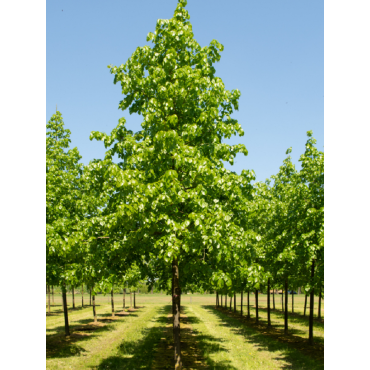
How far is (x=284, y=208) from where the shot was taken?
17.9 metres

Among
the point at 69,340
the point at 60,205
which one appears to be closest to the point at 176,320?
the point at 60,205

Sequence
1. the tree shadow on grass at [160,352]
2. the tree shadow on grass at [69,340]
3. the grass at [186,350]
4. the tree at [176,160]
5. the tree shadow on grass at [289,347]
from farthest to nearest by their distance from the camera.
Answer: the tree shadow on grass at [69,340], the tree shadow on grass at [289,347], the grass at [186,350], the tree shadow on grass at [160,352], the tree at [176,160]

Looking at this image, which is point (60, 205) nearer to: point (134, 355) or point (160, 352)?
point (134, 355)

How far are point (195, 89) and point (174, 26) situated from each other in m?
2.68

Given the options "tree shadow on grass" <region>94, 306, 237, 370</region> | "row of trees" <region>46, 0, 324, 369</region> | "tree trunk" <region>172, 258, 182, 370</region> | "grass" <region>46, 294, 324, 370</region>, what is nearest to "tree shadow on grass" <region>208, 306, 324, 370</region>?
"grass" <region>46, 294, 324, 370</region>

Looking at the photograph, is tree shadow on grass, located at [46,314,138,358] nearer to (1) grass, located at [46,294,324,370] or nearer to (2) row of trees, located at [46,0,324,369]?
(1) grass, located at [46,294,324,370]

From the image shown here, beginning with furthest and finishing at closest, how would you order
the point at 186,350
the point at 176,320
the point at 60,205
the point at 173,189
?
1. the point at 186,350
2. the point at 60,205
3. the point at 176,320
4. the point at 173,189

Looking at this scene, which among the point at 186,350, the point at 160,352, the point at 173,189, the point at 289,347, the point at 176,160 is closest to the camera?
the point at 173,189

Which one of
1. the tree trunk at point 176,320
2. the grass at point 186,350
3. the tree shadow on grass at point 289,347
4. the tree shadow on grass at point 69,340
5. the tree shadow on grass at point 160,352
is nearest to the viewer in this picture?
the tree trunk at point 176,320

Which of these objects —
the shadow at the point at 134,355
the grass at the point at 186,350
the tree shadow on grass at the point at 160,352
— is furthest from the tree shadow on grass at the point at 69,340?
the tree shadow on grass at the point at 160,352

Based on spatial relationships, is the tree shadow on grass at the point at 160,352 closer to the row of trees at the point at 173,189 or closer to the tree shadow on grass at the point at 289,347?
the tree shadow on grass at the point at 289,347
